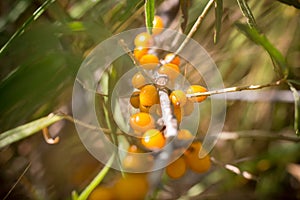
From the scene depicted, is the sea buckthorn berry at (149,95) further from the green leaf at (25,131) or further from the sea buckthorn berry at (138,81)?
the green leaf at (25,131)

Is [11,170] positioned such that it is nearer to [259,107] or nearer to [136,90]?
[136,90]

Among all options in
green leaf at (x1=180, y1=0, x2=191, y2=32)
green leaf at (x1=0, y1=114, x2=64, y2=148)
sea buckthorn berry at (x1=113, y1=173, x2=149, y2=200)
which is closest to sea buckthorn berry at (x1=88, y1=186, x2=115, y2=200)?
sea buckthorn berry at (x1=113, y1=173, x2=149, y2=200)

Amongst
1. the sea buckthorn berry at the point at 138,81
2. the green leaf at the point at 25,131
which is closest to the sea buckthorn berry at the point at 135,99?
the sea buckthorn berry at the point at 138,81

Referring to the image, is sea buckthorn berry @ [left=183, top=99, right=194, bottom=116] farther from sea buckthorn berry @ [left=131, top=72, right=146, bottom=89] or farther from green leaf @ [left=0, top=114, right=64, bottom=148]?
green leaf @ [left=0, top=114, right=64, bottom=148]

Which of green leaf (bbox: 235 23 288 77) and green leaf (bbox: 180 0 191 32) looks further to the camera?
green leaf (bbox: 180 0 191 32)

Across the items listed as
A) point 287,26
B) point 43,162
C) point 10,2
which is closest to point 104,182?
point 43,162

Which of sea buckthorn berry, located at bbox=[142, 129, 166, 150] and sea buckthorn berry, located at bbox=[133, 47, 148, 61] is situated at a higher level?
sea buckthorn berry, located at bbox=[133, 47, 148, 61]

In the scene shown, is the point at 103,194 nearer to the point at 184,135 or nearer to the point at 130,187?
the point at 130,187
